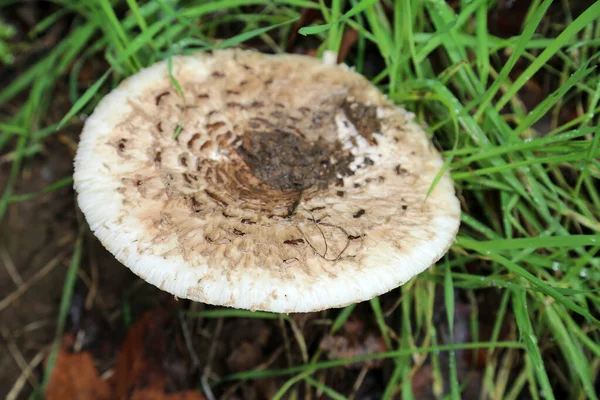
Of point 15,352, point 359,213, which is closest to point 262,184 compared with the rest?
point 359,213

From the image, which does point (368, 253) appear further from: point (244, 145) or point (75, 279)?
point (75, 279)

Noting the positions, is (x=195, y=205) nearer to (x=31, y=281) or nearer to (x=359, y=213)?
(x=359, y=213)

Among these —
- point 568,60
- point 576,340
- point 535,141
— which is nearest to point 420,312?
point 576,340

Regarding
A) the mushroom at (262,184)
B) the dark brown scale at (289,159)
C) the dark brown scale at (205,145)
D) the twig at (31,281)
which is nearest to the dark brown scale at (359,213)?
the mushroom at (262,184)

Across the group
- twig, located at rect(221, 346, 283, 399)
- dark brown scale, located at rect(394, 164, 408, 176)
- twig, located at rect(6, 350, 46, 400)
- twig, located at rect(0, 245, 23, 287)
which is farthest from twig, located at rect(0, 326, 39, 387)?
dark brown scale, located at rect(394, 164, 408, 176)

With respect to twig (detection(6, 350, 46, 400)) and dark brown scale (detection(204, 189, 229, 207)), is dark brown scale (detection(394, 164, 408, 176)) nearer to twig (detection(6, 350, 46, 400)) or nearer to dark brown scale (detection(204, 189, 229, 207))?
dark brown scale (detection(204, 189, 229, 207))
